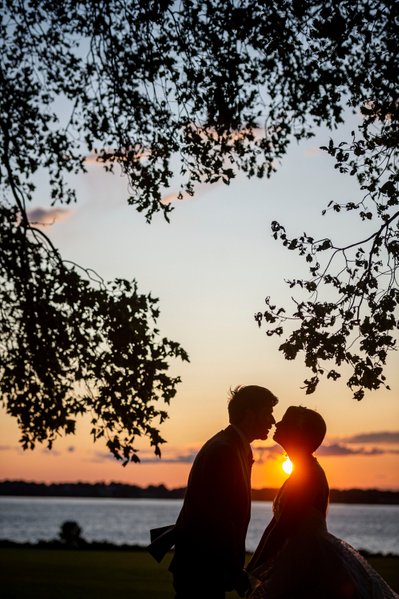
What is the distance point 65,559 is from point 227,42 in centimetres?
2600

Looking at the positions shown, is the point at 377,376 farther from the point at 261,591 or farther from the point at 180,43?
the point at 180,43

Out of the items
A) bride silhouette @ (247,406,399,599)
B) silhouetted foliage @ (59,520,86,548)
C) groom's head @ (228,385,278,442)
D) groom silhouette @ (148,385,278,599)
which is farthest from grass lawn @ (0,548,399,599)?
groom's head @ (228,385,278,442)

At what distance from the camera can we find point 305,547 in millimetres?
8188

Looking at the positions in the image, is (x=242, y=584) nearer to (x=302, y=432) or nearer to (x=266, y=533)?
(x=266, y=533)

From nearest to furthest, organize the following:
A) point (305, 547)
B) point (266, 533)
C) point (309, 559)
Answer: point (309, 559)
point (305, 547)
point (266, 533)

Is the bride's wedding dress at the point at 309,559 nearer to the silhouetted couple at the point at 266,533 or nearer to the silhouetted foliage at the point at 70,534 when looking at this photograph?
the silhouetted couple at the point at 266,533

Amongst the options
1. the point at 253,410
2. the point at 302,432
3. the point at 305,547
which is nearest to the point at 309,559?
the point at 305,547

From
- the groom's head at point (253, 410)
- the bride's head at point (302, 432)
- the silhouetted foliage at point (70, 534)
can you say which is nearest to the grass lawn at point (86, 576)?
the silhouetted foliage at point (70, 534)

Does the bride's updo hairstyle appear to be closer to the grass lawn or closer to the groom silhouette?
the groom silhouette

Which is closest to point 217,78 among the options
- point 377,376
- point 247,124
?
point 247,124

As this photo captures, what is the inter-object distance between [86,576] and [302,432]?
18.9 meters

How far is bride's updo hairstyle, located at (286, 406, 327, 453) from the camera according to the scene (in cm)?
870

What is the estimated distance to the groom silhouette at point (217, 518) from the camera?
7.12 metres

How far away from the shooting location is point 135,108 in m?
13.4
